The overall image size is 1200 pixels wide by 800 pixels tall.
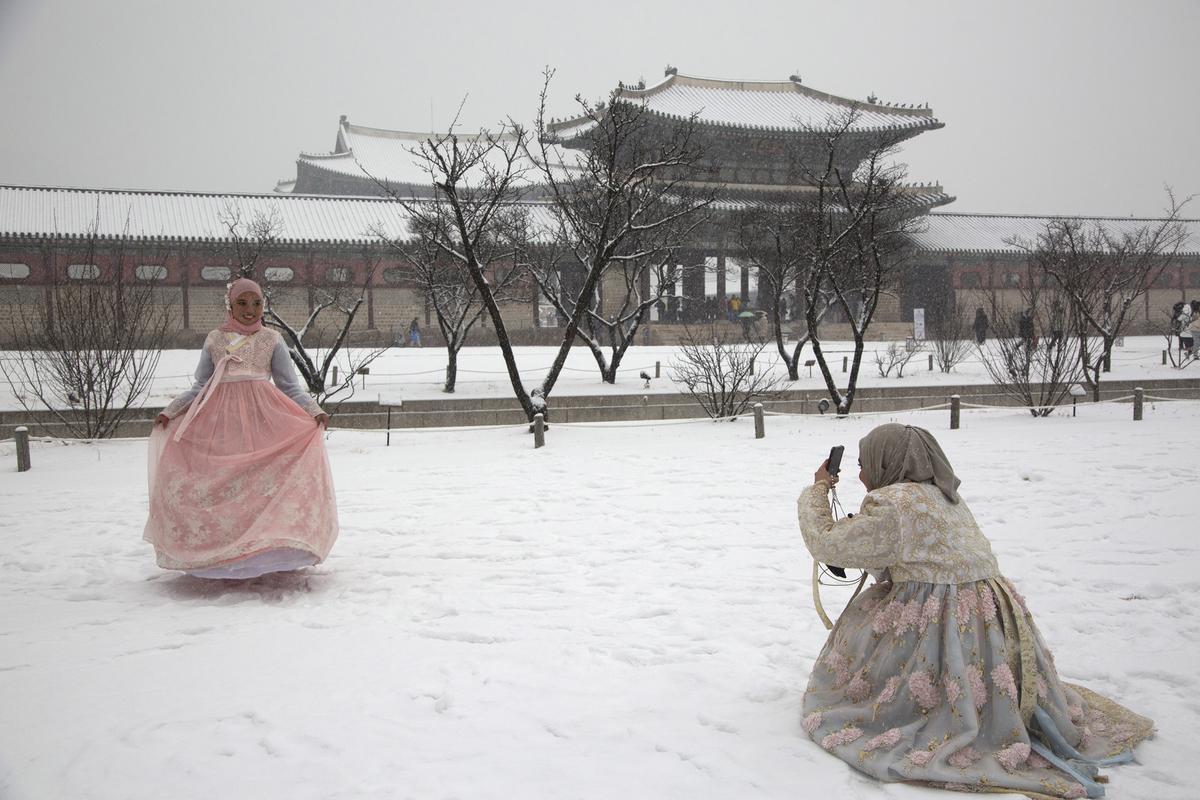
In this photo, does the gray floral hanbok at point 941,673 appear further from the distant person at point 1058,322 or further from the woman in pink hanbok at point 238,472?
the distant person at point 1058,322

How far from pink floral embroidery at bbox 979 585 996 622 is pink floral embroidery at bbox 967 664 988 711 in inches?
6.1

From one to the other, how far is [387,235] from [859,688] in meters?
22.4

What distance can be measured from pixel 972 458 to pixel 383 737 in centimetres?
663

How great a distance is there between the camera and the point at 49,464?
8844 millimetres

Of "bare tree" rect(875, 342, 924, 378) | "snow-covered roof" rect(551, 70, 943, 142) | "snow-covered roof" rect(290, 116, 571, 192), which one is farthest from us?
"snow-covered roof" rect(290, 116, 571, 192)

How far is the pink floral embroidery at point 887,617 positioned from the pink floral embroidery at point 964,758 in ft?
1.26

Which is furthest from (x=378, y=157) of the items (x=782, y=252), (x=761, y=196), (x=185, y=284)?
(x=782, y=252)

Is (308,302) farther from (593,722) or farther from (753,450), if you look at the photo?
(593,722)

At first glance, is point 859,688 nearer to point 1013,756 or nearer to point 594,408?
point 1013,756

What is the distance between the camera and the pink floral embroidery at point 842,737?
263cm

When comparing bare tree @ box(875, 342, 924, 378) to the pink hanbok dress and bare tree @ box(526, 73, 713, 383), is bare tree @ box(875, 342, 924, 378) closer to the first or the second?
bare tree @ box(526, 73, 713, 383)

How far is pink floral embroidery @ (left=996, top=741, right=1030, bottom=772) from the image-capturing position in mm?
2443

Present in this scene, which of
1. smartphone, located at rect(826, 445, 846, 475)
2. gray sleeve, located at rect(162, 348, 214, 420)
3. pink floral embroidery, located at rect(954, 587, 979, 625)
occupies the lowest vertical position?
pink floral embroidery, located at rect(954, 587, 979, 625)

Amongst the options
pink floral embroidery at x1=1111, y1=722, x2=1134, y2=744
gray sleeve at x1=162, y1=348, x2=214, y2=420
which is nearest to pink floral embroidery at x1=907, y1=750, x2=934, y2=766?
pink floral embroidery at x1=1111, y1=722, x2=1134, y2=744
